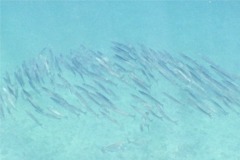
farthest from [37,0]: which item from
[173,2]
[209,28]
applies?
[209,28]

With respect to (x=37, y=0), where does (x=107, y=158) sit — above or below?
below

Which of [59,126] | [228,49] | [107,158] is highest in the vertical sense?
[228,49]

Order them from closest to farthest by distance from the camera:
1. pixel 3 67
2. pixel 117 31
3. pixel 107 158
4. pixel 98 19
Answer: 1. pixel 107 158
2. pixel 3 67
3. pixel 117 31
4. pixel 98 19

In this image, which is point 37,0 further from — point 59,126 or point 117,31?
point 59,126

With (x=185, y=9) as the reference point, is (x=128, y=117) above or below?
below

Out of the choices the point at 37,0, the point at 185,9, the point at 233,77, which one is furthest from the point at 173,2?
the point at 233,77

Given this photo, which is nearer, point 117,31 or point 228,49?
point 228,49

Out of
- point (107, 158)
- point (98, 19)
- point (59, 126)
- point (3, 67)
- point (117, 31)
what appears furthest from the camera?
point (98, 19)

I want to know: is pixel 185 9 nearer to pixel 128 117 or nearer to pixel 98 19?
pixel 98 19

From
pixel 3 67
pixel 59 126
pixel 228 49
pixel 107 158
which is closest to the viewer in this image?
pixel 107 158
